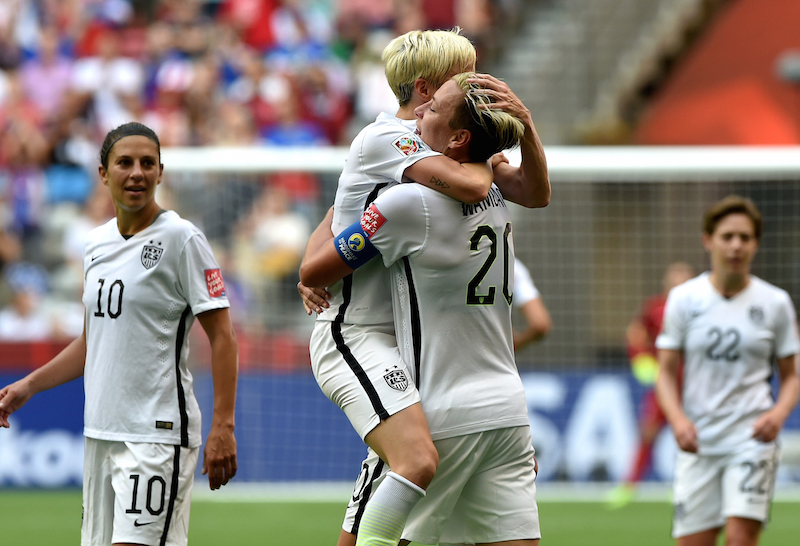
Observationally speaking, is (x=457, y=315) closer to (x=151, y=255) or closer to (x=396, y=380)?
(x=396, y=380)

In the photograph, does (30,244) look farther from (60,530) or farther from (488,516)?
(488,516)

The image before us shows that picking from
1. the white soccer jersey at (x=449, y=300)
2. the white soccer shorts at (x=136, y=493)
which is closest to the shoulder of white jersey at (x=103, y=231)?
the white soccer shorts at (x=136, y=493)

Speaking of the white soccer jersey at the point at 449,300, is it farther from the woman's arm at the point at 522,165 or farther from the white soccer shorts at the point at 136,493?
the white soccer shorts at the point at 136,493

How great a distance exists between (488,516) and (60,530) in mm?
5819

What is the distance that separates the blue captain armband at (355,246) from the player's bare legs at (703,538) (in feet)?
10.0

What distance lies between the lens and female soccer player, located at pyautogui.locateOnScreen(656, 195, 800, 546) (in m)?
6.14

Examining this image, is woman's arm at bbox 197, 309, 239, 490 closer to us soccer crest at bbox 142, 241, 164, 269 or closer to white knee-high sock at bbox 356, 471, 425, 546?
us soccer crest at bbox 142, 241, 164, 269

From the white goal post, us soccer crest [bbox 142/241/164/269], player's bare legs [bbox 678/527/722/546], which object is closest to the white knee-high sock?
us soccer crest [bbox 142/241/164/269]

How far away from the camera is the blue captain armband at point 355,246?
410cm

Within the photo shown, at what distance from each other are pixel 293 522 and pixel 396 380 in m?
5.73

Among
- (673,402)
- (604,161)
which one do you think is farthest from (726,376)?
(604,161)

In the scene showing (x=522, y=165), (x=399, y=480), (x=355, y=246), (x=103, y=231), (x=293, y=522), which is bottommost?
(x=293, y=522)

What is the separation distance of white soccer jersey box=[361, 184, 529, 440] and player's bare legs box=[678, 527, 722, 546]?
7.91 ft

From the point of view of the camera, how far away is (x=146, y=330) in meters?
4.59
